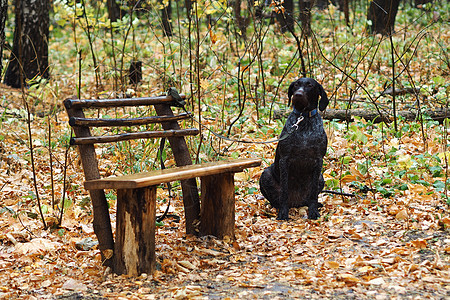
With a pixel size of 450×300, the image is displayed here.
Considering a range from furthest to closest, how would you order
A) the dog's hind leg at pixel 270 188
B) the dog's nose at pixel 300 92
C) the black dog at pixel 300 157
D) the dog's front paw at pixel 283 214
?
the dog's hind leg at pixel 270 188
the dog's front paw at pixel 283 214
the black dog at pixel 300 157
the dog's nose at pixel 300 92

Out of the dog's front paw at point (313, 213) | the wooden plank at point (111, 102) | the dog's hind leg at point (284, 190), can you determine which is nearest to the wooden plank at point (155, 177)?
the wooden plank at point (111, 102)

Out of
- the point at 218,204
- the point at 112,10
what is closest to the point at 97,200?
the point at 218,204

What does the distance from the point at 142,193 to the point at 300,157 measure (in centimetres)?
186

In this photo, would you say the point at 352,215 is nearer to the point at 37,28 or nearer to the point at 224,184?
the point at 224,184

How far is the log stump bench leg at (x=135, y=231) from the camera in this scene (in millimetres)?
3463

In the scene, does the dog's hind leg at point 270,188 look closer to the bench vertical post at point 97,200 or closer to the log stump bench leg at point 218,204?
the log stump bench leg at point 218,204

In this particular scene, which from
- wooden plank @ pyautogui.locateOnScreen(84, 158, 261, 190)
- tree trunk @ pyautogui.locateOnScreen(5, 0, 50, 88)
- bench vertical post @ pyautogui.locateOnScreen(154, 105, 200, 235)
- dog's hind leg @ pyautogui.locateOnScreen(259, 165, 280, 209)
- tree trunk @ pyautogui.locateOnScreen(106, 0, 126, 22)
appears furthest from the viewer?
tree trunk @ pyautogui.locateOnScreen(5, 0, 50, 88)

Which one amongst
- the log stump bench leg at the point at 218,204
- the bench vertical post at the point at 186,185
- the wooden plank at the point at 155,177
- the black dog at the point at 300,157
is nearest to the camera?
the wooden plank at the point at 155,177

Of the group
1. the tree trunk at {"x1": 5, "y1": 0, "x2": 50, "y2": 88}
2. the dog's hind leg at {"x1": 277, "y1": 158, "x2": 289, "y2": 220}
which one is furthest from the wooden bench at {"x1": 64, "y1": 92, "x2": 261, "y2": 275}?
the tree trunk at {"x1": 5, "y1": 0, "x2": 50, "y2": 88}

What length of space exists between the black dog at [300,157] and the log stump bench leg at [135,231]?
1663 millimetres

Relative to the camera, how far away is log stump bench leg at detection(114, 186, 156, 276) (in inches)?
136

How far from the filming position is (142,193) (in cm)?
345

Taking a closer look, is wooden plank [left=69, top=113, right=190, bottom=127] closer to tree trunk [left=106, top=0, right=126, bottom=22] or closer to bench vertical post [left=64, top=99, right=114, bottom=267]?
bench vertical post [left=64, top=99, right=114, bottom=267]

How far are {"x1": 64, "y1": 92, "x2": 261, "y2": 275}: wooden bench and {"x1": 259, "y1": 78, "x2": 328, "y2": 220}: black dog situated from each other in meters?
0.61
